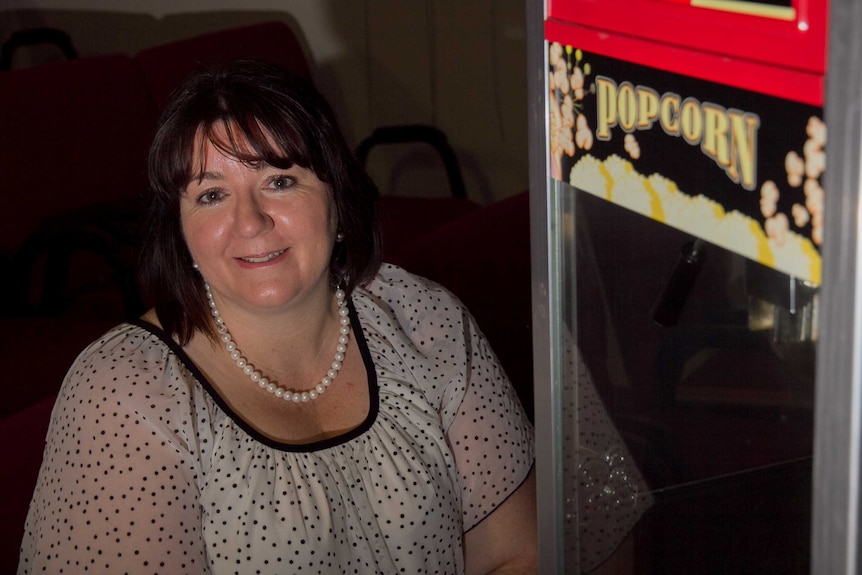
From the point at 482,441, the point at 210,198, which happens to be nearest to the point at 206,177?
the point at 210,198

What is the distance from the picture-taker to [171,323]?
1.40 metres

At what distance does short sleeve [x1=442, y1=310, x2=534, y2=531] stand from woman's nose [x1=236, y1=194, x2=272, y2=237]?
1.13ft

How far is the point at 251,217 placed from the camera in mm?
1350

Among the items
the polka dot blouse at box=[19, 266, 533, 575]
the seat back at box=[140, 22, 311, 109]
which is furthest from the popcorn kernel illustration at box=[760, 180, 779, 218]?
the seat back at box=[140, 22, 311, 109]

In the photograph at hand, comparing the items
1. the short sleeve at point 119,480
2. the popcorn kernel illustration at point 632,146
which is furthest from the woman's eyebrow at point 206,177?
the popcorn kernel illustration at point 632,146

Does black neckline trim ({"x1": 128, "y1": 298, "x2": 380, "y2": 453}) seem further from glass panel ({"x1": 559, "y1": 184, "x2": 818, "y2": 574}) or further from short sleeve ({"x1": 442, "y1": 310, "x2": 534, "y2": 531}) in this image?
glass panel ({"x1": 559, "y1": 184, "x2": 818, "y2": 574})

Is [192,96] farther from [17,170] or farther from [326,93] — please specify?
[326,93]

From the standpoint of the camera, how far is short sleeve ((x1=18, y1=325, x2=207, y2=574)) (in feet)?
4.04

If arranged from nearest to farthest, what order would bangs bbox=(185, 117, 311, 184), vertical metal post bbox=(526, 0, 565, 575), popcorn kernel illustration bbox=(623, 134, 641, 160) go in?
popcorn kernel illustration bbox=(623, 134, 641, 160), vertical metal post bbox=(526, 0, 565, 575), bangs bbox=(185, 117, 311, 184)

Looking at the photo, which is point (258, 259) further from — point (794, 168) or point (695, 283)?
point (794, 168)

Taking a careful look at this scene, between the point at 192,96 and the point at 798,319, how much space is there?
96 centimetres

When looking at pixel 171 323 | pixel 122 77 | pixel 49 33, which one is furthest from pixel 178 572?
pixel 49 33

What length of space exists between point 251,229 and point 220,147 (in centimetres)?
11

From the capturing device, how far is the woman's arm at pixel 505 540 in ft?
4.85
